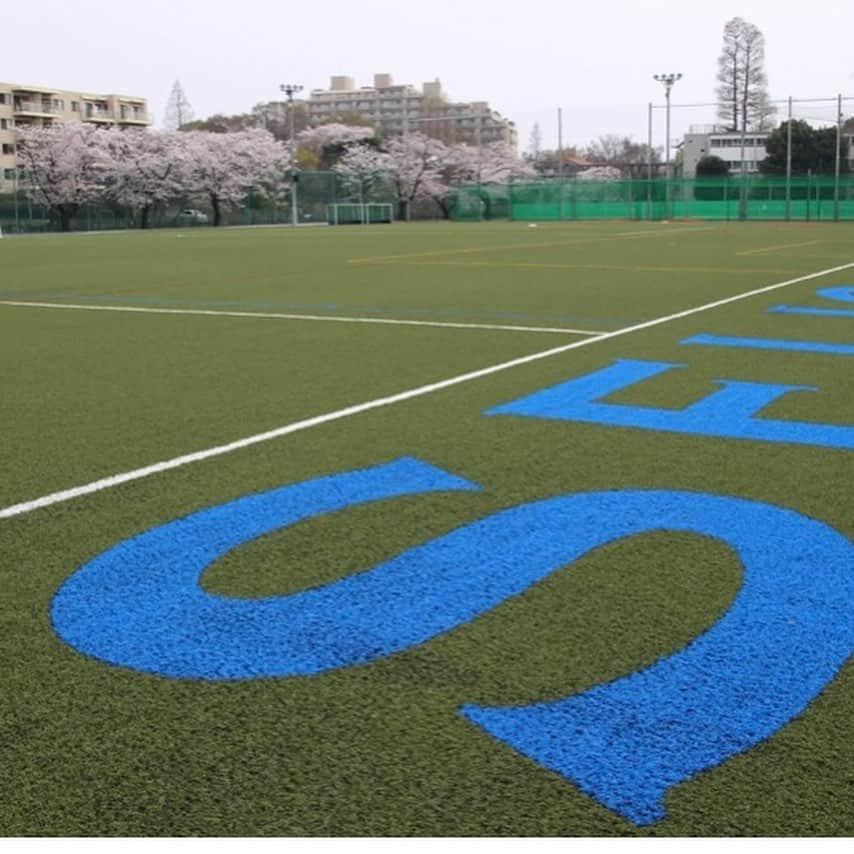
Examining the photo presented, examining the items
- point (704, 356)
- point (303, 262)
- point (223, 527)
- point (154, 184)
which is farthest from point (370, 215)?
point (223, 527)

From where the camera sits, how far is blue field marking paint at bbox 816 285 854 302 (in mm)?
12258

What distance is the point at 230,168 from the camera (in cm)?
7456

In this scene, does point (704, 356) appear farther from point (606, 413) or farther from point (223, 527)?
point (223, 527)

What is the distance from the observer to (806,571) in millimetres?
3512

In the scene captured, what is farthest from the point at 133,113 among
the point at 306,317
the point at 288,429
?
the point at 288,429

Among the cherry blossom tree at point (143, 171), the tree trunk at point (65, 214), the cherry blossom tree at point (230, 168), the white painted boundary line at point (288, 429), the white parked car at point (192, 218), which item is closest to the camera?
the white painted boundary line at point (288, 429)

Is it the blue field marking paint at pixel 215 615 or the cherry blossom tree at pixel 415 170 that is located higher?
the cherry blossom tree at pixel 415 170

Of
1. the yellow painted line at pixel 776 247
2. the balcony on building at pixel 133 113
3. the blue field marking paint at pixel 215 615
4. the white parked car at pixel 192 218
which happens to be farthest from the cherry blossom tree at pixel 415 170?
the blue field marking paint at pixel 215 615

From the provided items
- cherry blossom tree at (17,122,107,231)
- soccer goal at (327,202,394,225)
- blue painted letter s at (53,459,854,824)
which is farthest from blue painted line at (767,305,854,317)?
cherry blossom tree at (17,122,107,231)

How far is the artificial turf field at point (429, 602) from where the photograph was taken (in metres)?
2.27

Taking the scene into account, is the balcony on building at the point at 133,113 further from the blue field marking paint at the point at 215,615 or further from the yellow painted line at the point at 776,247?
the blue field marking paint at the point at 215,615

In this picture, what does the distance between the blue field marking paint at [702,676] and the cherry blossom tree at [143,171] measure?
6677 centimetres

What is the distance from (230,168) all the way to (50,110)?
114 ft

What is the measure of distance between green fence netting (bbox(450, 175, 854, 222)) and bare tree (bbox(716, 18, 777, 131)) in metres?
34.5
